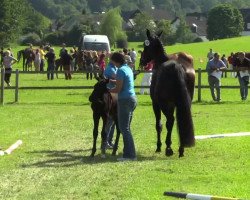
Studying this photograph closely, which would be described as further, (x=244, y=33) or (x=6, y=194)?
(x=244, y=33)

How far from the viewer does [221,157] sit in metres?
13.3

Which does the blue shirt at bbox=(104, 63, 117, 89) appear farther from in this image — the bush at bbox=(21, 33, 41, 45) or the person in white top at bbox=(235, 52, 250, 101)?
the bush at bbox=(21, 33, 41, 45)

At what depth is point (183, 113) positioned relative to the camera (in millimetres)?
13258

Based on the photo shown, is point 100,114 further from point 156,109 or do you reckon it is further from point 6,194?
point 6,194

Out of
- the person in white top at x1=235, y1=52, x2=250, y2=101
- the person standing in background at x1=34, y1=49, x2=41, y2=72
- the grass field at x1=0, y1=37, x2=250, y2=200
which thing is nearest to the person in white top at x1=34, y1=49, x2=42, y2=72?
the person standing in background at x1=34, y1=49, x2=41, y2=72

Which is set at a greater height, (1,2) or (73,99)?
(1,2)

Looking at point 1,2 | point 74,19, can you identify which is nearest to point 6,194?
→ point 1,2

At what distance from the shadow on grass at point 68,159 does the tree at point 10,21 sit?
79.4m

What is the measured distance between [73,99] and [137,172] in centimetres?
1675

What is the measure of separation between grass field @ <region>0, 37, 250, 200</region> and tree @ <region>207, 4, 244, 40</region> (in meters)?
129

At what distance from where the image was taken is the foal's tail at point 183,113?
43.2ft

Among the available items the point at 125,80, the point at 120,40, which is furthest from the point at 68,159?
the point at 120,40

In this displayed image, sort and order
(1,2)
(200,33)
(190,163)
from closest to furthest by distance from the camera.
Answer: (190,163) → (1,2) → (200,33)

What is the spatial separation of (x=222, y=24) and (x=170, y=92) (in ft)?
465
